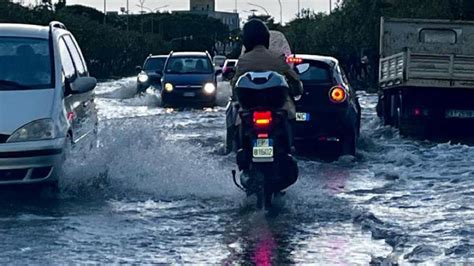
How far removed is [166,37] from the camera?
126812 mm

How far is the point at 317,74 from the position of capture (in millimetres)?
15875

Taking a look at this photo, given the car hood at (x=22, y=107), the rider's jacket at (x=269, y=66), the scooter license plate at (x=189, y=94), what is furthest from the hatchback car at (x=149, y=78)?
the rider's jacket at (x=269, y=66)

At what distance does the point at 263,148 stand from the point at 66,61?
10.8ft

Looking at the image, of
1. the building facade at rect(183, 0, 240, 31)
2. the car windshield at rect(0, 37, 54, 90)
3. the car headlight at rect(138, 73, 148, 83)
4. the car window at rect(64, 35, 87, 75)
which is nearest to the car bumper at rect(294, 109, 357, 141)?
the car window at rect(64, 35, 87, 75)

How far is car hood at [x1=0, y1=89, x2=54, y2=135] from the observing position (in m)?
10.4

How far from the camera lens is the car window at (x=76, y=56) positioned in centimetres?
1265

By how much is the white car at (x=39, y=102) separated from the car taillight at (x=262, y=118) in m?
2.12

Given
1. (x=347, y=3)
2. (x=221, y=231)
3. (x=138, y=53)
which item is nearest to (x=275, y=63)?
(x=221, y=231)

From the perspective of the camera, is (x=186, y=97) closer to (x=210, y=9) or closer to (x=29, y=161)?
(x=29, y=161)

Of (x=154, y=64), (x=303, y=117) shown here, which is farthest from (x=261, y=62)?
(x=154, y=64)

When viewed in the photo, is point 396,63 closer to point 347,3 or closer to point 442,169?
point 442,169

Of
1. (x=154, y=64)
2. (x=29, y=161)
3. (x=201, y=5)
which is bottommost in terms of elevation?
(x=154, y=64)

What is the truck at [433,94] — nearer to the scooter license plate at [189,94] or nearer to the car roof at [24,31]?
the car roof at [24,31]

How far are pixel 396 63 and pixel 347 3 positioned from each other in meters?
30.5
